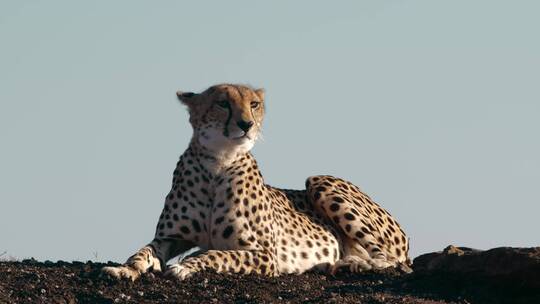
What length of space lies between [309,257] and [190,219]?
43.0 inches

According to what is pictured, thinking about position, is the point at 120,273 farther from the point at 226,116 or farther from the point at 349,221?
the point at 349,221

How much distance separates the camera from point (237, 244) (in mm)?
10977

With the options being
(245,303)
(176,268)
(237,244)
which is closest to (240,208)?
(237,244)

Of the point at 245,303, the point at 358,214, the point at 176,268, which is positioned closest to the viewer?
the point at 245,303

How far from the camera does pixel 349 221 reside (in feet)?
39.6

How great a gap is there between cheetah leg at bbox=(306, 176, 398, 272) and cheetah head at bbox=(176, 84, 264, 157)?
122 cm

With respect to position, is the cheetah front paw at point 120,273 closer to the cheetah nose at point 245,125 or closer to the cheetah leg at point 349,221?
the cheetah nose at point 245,125

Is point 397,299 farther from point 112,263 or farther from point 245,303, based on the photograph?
point 112,263

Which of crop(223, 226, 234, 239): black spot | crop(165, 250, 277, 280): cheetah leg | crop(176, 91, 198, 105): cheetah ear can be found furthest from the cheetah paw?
crop(176, 91, 198, 105): cheetah ear

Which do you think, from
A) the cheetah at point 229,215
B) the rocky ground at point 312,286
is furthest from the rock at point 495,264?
the cheetah at point 229,215


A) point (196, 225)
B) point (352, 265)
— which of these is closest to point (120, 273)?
point (196, 225)

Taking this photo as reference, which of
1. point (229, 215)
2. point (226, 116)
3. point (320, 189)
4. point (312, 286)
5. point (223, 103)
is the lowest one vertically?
point (312, 286)

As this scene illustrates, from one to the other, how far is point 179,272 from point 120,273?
1.36 ft

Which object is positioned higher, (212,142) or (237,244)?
(212,142)
